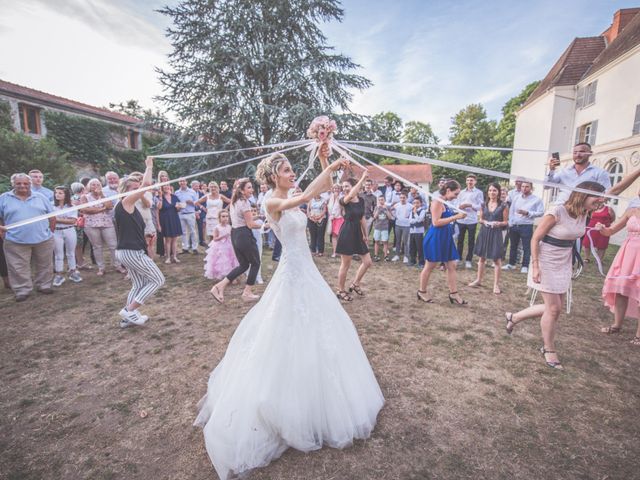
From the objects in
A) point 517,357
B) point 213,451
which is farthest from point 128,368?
point 517,357

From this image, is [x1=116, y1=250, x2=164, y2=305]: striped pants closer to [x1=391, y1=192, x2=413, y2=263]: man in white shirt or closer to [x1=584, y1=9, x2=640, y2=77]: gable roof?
[x1=391, y1=192, x2=413, y2=263]: man in white shirt

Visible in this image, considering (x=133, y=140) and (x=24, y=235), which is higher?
(x=133, y=140)

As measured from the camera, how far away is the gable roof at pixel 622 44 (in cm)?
1562

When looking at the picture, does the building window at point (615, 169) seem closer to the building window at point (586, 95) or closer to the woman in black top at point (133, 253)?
the building window at point (586, 95)

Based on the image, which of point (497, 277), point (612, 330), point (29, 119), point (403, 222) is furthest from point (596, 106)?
point (29, 119)

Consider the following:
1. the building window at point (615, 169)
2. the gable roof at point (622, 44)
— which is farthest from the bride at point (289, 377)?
the gable roof at point (622, 44)

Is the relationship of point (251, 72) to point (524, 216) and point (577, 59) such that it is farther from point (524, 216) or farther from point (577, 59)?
point (577, 59)

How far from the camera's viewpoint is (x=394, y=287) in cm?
667

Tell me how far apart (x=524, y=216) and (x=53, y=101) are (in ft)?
92.3

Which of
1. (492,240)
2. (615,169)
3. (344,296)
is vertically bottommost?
(344,296)

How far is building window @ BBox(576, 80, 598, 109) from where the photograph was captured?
60.2 feet

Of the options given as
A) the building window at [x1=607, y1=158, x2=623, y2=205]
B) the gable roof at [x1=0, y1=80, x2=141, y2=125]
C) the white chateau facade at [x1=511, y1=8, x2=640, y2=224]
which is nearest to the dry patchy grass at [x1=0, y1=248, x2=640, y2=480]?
the building window at [x1=607, y1=158, x2=623, y2=205]

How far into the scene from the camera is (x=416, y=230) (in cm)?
850

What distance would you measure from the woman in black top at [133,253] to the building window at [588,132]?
913 inches
